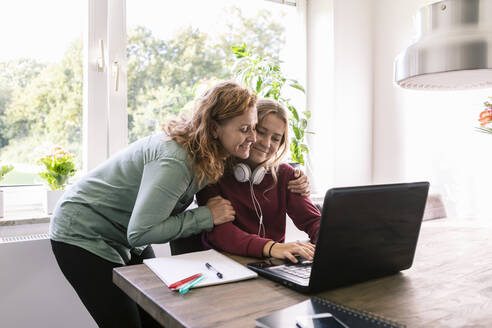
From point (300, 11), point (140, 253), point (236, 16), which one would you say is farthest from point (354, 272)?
point (300, 11)

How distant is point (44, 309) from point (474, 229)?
1.89 m

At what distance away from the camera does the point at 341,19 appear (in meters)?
3.15

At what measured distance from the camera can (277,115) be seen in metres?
1.59

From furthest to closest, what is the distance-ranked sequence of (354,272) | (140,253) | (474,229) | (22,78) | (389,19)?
(389,19) → (22,78) → (474,229) → (140,253) → (354,272)

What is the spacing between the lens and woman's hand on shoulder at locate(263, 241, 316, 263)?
3.76ft

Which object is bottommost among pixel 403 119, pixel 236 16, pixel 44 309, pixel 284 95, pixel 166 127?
pixel 44 309

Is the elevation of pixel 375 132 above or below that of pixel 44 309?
above

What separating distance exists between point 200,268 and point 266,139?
651 mm

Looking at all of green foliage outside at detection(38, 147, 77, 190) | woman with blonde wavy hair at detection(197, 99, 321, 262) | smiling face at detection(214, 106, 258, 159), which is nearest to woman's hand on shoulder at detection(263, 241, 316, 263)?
woman with blonde wavy hair at detection(197, 99, 321, 262)

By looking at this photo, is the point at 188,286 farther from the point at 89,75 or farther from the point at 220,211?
the point at 89,75

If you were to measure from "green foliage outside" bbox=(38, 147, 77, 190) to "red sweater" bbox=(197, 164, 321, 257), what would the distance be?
95cm

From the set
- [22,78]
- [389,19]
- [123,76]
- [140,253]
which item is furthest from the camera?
[389,19]

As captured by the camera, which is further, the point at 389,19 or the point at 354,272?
the point at 389,19

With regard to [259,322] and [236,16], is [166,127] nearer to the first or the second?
[259,322]
